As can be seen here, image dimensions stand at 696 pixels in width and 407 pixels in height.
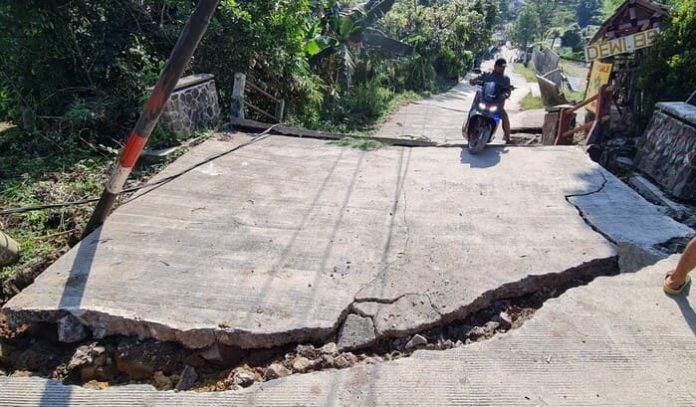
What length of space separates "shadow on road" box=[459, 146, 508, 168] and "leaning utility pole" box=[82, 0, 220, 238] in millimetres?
3465

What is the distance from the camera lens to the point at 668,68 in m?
6.71

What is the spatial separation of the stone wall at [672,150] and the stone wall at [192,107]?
588 centimetres

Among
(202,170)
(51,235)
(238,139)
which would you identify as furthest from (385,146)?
(51,235)

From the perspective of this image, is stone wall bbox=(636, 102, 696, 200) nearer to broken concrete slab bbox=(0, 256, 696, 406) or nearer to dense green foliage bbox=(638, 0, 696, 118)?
dense green foliage bbox=(638, 0, 696, 118)

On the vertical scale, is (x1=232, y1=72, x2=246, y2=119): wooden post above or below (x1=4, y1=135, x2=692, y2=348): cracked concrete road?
above

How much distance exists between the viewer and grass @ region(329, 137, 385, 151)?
233 inches

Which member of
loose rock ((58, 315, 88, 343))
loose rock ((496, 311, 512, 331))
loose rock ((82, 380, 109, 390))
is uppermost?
loose rock ((496, 311, 512, 331))

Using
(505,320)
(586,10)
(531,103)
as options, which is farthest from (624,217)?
(586,10)

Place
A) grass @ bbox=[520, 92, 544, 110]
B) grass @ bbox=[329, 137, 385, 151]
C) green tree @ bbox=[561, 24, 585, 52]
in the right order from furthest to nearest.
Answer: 1. green tree @ bbox=[561, 24, 585, 52]
2. grass @ bbox=[520, 92, 544, 110]
3. grass @ bbox=[329, 137, 385, 151]

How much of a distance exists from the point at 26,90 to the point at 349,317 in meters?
5.84

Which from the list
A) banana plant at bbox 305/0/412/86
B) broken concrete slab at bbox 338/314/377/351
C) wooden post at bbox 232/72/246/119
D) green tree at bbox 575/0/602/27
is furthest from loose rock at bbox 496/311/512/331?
green tree at bbox 575/0/602/27

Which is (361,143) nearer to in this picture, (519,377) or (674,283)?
(674,283)

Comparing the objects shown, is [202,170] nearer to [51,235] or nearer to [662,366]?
[51,235]

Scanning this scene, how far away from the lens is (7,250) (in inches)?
131
